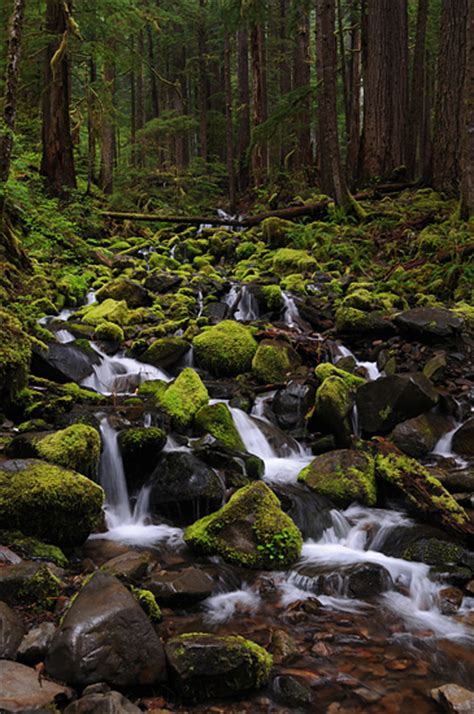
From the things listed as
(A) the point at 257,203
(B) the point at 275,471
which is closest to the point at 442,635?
(B) the point at 275,471

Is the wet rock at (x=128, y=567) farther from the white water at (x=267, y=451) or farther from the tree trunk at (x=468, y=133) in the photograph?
the tree trunk at (x=468, y=133)

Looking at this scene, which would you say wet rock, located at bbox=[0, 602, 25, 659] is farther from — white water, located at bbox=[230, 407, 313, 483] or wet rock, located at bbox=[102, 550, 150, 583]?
white water, located at bbox=[230, 407, 313, 483]

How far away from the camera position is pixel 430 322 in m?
9.21

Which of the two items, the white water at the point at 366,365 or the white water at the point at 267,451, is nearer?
the white water at the point at 267,451

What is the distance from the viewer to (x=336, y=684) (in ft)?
11.7

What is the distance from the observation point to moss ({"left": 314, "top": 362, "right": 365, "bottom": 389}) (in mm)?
8211

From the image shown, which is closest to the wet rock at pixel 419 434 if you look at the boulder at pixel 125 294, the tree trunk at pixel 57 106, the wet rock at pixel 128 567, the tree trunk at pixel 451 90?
the wet rock at pixel 128 567

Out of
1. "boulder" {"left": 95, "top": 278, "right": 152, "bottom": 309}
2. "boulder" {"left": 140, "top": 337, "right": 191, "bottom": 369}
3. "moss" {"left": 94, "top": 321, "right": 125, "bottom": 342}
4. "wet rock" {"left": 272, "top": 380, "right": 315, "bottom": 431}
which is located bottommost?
"wet rock" {"left": 272, "top": 380, "right": 315, "bottom": 431}

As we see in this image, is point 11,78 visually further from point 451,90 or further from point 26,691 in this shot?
point 451,90

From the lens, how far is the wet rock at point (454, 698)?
3232mm

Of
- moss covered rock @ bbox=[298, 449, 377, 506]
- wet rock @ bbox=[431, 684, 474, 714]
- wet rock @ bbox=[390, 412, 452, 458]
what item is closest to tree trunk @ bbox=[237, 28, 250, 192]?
wet rock @ bbox=[390, 412, 452, 458]

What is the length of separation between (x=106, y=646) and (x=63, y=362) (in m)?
5.49

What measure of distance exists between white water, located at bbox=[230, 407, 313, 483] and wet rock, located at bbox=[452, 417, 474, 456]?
188 centimetres

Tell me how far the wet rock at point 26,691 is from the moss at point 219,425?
3.98 meters
